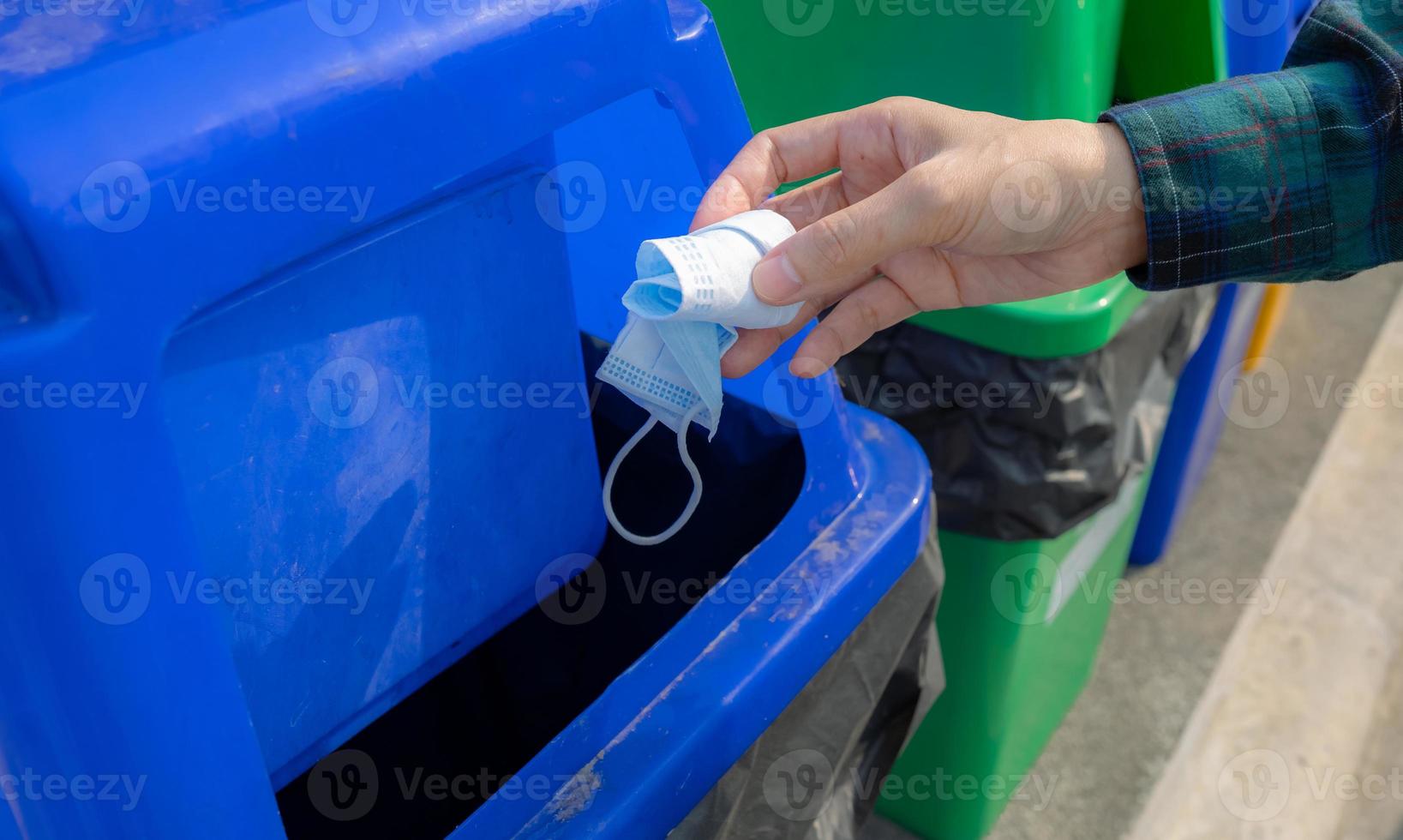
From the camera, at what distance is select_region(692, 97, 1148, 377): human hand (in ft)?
3.04

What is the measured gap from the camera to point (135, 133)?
0.59m

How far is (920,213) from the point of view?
953mm

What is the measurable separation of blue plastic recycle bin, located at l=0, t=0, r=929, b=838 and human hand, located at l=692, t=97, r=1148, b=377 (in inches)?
2.9

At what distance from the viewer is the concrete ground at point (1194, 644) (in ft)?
6.11

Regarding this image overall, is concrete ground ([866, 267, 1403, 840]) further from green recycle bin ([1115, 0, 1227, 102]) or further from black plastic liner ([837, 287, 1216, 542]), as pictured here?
green recycle bin ([1115, 0, 1227, 102])

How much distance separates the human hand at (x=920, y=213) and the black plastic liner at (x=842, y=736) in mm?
243

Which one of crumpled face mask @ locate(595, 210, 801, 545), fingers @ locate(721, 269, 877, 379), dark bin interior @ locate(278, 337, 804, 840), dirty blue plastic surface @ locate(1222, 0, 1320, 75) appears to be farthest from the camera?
dirty blue plastic surface @ locate(1222, 0, 1320, 75)

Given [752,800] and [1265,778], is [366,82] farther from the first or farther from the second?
[1265,778]

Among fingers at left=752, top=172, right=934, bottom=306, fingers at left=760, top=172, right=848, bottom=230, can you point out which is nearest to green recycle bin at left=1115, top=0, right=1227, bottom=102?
fingers at left=760, top=172, right=848, bottom=230

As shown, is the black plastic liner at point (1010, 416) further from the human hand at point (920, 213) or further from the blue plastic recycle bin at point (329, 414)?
the blue plastic recycle bin at point (329, 414)

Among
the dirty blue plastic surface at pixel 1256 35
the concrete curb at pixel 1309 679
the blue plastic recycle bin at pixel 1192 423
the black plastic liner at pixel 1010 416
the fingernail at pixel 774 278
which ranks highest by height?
the fingernail at pixel 774 278

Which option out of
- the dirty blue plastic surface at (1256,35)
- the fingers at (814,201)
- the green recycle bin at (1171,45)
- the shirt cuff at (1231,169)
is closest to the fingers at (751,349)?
the fingers at (814,201)

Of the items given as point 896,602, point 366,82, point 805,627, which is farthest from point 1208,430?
point 366,82

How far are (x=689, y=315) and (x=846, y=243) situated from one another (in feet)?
0.47
